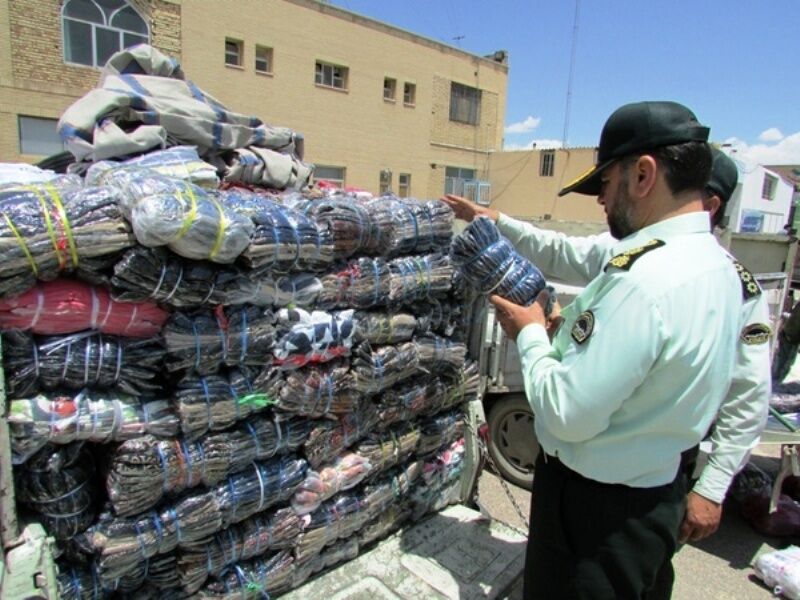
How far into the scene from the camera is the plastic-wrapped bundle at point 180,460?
1.82 m

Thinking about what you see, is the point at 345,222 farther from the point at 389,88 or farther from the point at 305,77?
the point at 389,88

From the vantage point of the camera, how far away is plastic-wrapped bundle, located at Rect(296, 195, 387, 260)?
228 centimetres

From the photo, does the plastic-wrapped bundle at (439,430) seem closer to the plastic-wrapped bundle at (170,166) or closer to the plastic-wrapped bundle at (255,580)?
the plastic-wrapped bundle at (255,580)

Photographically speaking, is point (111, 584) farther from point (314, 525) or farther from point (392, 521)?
point (392, 521)

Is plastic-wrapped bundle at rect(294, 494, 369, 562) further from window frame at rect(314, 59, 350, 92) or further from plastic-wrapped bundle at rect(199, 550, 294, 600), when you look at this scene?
window frame at rect(314, 59, 350, 92)

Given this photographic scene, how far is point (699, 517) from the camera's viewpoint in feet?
6.68

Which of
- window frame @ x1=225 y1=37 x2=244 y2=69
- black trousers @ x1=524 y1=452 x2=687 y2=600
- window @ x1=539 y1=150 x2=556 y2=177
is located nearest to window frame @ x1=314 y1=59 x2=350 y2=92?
window frame @ x1=225 y1=37 x2=244 y2=69

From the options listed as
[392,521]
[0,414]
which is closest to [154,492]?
[0,414]

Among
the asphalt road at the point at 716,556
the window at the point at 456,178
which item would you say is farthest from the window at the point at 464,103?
the asphalt road at the point at 716,556

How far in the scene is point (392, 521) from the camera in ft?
9.62

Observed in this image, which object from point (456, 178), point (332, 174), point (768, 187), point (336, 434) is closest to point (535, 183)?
point (456, 178)

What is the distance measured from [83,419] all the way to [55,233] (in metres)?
0.61

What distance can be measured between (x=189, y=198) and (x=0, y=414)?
2.78 ft

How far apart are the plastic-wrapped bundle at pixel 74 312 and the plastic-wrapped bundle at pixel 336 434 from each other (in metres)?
0.89
